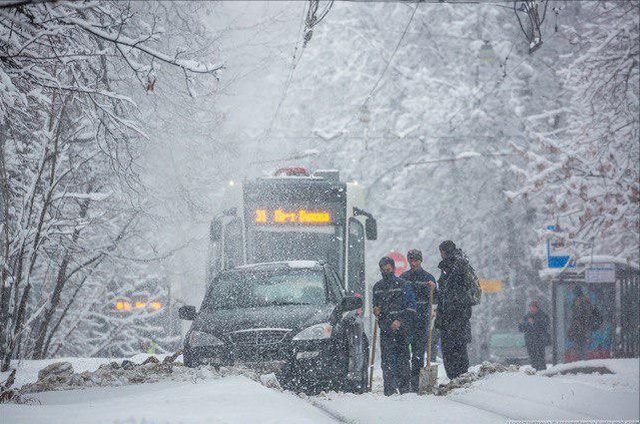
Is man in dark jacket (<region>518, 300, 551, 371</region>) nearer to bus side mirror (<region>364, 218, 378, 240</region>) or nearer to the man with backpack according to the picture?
bus side mirror (<region>364, 218, 378, 240</region>)

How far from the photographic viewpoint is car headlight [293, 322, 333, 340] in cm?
989

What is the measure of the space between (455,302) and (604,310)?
346 inches

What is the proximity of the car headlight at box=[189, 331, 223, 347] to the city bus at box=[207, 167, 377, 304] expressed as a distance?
5540 mm

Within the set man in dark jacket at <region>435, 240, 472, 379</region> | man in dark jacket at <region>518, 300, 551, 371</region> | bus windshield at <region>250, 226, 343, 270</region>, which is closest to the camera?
man in dark jacket at <region>435, 240, 472, 379</region>

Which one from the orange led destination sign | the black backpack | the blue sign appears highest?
the orange led destination sign

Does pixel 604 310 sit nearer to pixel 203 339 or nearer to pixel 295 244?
pixel 295 244

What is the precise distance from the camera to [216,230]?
1612 centimetres

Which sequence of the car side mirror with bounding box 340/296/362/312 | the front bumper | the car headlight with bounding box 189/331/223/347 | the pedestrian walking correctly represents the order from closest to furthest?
1. the front bumper
2. the car headlight with bounding box 189/331/223/347
3. the car side mirror with bounding box 340/296/362/312
4. the pedestrian walking

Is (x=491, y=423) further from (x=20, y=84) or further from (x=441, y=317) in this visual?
(x=20, y=84)

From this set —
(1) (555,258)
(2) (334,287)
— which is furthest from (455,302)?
(1) (555,258)

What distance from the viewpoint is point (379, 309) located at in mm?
11539

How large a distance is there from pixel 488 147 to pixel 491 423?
22325 mm

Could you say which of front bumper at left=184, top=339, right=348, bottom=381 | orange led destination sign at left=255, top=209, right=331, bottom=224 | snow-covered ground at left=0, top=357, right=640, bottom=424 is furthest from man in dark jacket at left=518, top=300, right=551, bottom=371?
front bumper at left=184, top=339, right=348, bottom=381

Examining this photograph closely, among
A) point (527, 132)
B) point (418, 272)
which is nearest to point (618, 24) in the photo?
point (418, 272)
